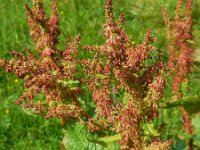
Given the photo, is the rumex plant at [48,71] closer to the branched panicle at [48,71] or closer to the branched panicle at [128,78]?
the branched panicle at [48,71]

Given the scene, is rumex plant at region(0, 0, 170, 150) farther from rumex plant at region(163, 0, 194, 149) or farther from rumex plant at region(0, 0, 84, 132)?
rumex plant at region(163, 0, 194, 149)

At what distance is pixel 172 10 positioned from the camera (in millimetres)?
5938

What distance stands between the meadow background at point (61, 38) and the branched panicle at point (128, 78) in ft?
5.72

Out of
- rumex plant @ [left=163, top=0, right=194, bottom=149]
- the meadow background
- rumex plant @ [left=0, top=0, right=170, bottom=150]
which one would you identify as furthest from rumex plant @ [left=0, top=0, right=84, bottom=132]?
the meadow background

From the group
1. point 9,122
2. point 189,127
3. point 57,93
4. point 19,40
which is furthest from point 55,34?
point 19,40

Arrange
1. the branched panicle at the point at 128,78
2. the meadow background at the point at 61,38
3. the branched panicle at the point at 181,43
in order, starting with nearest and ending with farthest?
the branched panicle at the point at 128,78, the branched panicle at the point at 181,43, the meadow background at the point at 61,38

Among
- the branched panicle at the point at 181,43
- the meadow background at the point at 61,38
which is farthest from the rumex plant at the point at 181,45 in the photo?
the meadow background at the point at 61,38

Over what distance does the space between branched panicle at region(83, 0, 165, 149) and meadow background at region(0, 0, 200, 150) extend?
1744 mm

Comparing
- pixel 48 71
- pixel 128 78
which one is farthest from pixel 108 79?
pixel 48 71

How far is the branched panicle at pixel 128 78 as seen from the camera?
4.52ft

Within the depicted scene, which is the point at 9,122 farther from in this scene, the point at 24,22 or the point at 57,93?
the point at 57,93

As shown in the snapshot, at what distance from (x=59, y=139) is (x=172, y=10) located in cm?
288

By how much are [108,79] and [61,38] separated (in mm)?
3581

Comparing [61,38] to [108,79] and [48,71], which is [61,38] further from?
[108,79]
